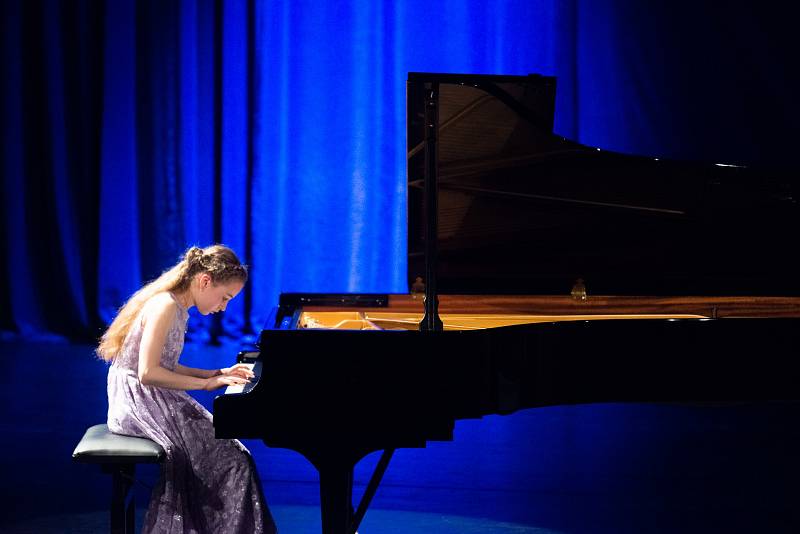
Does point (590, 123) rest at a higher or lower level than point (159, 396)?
higher

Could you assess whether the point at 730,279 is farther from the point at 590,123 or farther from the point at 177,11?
the point at 177,11

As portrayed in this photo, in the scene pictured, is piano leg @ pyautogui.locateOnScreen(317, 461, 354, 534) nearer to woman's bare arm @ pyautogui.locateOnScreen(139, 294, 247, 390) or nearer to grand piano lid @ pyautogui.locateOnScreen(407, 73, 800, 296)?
woman's bare arm @ pyautogui.locateOnScreen(139, 294, 247, 390)

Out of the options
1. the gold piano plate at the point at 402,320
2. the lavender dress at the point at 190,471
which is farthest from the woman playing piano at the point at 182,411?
the gold piano plate at the point at 402,320

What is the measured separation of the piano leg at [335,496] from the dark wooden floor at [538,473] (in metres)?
0.86

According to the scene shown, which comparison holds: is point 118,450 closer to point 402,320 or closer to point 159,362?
point 159,362

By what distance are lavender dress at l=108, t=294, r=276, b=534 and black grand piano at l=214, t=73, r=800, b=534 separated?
301 mm

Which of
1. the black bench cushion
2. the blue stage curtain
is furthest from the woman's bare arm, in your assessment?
the blue stage curtain

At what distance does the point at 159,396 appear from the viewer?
107 inches

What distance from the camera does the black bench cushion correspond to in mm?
2455

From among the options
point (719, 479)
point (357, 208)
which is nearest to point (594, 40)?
point (357, 208)

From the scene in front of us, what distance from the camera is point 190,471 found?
264 centimetres

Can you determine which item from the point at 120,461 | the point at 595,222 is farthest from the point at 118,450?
the point at 595,222

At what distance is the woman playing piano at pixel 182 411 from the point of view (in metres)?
2.62

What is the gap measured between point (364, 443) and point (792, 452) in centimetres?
271
